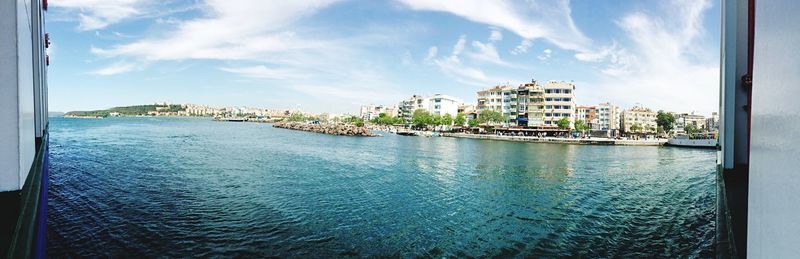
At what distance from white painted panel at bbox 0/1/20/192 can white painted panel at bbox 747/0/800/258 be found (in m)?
4.23

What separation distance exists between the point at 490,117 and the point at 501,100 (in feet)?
18.0

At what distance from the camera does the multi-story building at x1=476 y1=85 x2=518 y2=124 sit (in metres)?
58.9

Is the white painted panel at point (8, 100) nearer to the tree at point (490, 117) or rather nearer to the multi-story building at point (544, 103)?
the multi-story building at point (544, 103)

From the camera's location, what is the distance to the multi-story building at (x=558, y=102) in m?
Answer: 52.6

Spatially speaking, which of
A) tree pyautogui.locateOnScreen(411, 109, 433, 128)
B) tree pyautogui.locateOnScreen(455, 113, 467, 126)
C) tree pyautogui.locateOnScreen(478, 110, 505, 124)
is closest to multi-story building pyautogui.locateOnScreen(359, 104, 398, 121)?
tree pyautogui.locateOnScreen(411, 109, 433, 128)

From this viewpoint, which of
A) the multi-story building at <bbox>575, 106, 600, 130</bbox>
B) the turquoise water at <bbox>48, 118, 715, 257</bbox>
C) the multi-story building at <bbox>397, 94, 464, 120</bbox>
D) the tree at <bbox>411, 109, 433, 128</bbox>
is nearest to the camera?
the turquoise water at <bbox>48, 118, 715, 257</bbox>

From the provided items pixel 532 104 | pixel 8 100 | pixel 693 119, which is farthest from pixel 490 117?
pixel 693 119

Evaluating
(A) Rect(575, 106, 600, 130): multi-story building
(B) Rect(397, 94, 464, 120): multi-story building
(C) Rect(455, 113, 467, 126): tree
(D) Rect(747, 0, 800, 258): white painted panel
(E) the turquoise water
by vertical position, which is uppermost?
(B) Rect(397, 94, 464, 120): multi-story building

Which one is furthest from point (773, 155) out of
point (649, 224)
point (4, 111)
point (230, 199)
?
point (230, 199)

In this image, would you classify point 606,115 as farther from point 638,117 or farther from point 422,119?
point 422,119

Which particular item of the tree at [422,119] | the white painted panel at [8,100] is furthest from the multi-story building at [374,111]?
the white painted panel at [8,100]

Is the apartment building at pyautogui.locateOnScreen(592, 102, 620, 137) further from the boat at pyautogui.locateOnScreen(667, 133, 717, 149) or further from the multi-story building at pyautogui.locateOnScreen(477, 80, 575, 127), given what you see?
the boat at pyautogui.locateOnScreen(667, 133, 717, 149)

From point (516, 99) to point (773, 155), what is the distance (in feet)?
196

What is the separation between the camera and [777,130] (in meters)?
1.15
